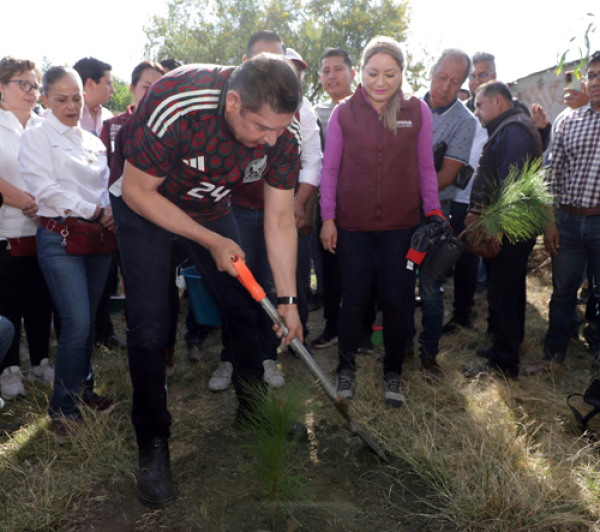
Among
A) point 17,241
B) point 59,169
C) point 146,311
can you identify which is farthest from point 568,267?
point 17,241

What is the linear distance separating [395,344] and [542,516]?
4.20 feet

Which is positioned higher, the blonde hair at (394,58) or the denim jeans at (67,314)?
the blonde hair at (394,58)

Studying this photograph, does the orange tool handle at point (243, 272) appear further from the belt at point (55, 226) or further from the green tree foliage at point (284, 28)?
the green tree foliage at point (284, 28)

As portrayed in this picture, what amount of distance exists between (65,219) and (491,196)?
265 centimetres

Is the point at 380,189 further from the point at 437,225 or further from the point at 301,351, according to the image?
the point at 301,351

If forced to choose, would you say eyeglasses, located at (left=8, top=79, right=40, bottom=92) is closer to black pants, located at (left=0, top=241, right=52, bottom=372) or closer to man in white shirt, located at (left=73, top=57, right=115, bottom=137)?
man in white shirt, located at (left=73, top=57, right=115, bottom=137)

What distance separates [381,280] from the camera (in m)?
2.97

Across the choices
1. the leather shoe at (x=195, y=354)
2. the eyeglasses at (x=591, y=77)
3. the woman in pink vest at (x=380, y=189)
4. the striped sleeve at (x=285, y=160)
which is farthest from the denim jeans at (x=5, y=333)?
the eyeglasses at (x=591, y=77)

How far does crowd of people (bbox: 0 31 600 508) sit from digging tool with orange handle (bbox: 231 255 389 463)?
0.05m

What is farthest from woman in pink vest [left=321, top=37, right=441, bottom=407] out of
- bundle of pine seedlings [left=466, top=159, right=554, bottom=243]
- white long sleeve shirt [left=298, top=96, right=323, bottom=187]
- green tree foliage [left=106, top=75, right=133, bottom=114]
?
green tree foliage [left=106, top=75, right=133, bottom=114]

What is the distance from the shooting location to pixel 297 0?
13.6 m

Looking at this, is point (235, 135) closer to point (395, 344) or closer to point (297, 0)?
point (395, 344)

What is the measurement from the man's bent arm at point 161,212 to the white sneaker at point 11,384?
1811 mm

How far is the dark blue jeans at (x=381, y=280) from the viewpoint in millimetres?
2938
